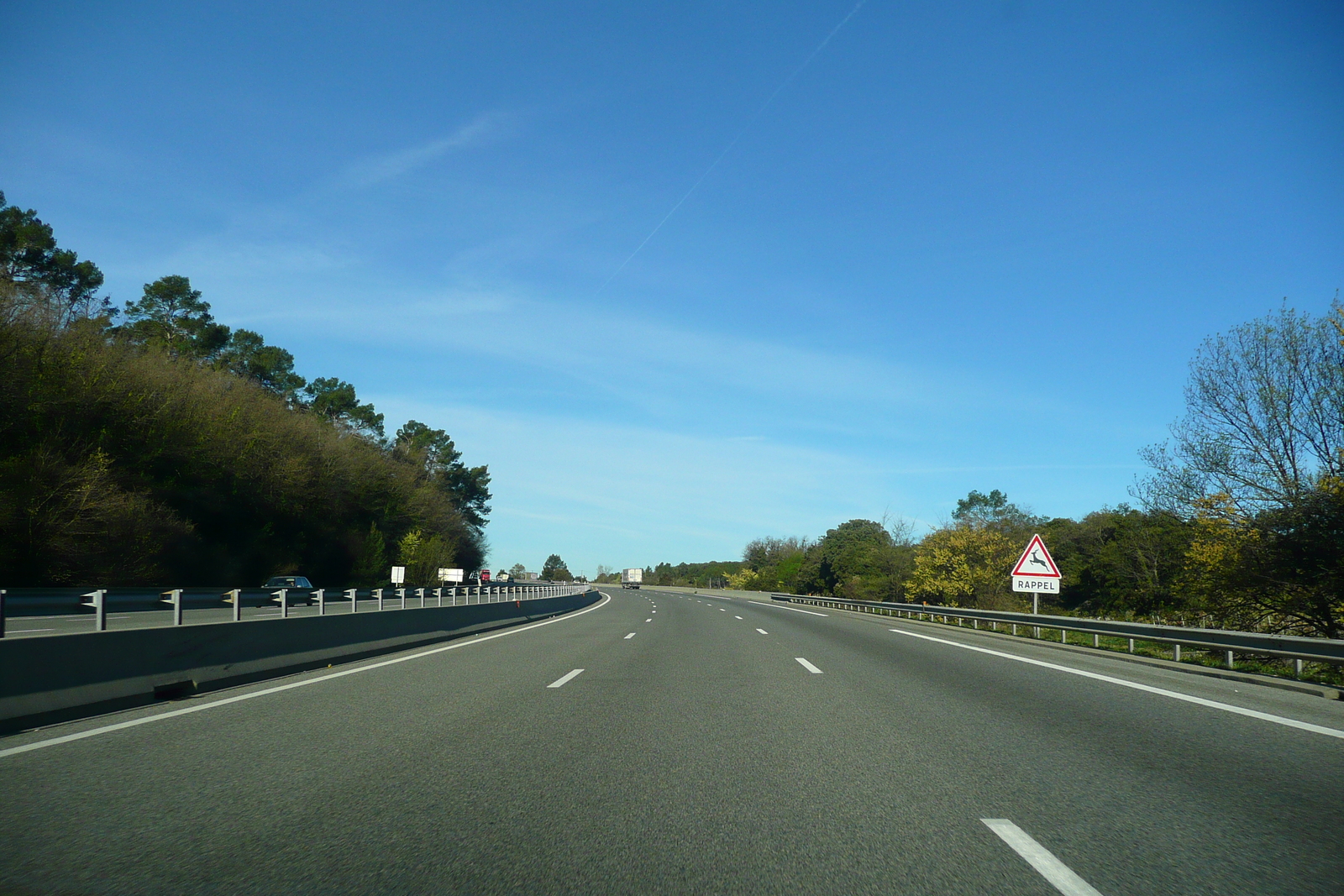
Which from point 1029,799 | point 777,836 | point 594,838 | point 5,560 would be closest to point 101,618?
point 594,838

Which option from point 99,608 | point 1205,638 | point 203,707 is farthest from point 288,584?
point 1205,638

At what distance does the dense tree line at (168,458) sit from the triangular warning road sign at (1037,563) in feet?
103

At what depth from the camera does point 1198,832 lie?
16.5 feet

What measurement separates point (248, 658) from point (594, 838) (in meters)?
8.60

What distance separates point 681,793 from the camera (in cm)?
593

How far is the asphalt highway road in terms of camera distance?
4.33m

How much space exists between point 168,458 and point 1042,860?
44713 mm

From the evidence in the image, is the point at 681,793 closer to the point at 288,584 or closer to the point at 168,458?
the point at 288,584

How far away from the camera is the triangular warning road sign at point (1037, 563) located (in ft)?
76.5

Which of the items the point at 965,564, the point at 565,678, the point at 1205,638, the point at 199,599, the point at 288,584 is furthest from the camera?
the point at 965,564

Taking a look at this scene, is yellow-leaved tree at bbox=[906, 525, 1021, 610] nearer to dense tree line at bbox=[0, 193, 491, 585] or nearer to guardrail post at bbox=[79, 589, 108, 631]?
dense tree line at bbox=[0, 193, 491, 585]

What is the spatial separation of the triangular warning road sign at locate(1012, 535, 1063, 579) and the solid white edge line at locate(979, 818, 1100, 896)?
1964cm

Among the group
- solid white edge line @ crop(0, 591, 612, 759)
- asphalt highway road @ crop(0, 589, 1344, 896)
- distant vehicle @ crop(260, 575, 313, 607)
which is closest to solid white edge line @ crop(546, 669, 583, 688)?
asphalt highway road @ crop(0, 589, 1344, 896)

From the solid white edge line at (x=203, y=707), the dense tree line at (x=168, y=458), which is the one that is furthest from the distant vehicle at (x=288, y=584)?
the solid white edge line at (x=203, y=707)
